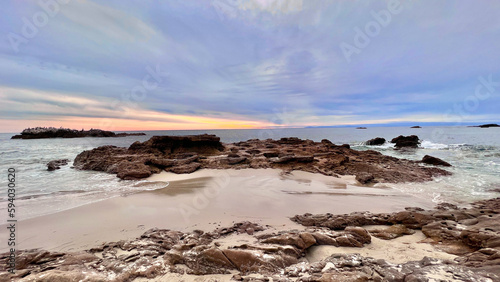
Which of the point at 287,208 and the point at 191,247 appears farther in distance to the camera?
the point at 287,208

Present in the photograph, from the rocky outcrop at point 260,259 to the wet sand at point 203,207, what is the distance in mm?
634

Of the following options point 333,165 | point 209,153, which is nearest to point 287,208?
point 333,165

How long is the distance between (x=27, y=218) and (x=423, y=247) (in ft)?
31.7

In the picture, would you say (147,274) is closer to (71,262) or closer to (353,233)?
(71,262)

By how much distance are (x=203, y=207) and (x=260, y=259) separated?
345cm

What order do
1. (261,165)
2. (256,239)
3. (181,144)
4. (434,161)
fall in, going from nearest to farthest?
(256,239), (261,165), (434,161), (181,144)

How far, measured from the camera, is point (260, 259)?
333 cm

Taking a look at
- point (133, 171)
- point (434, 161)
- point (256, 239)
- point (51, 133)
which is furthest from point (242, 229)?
point (51, 133)

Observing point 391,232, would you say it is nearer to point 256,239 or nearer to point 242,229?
point 256,239

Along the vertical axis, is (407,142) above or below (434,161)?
above

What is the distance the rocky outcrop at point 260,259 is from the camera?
9.48ft

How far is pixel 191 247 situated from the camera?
3.79m

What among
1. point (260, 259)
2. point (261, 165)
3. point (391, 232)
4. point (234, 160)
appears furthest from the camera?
point (234, 160)

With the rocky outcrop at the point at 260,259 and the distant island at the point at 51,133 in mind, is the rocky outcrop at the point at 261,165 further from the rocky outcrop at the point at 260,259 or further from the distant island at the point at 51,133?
the distant island at the point at 51,133
